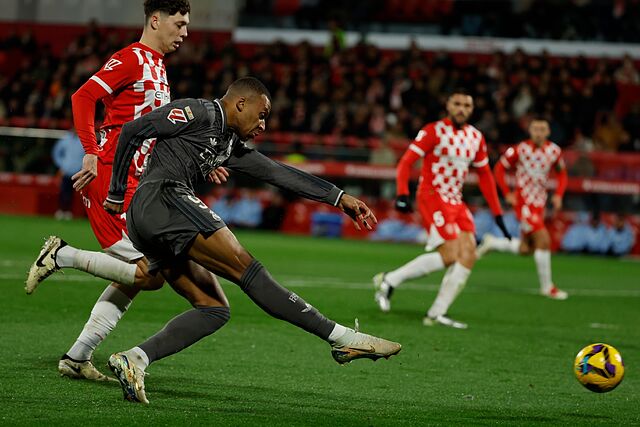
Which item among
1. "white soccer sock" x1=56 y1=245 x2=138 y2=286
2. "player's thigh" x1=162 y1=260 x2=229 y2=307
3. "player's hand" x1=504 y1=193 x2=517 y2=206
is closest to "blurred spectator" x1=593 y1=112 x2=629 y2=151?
"player's hand" x1=504 y1=193 x2=517 y2=206

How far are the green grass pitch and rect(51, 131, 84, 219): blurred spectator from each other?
897cm

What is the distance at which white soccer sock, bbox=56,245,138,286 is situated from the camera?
687 centimetres

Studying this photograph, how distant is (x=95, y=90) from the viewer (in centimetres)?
700

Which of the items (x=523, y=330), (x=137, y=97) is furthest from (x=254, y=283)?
(x=523, y=330)

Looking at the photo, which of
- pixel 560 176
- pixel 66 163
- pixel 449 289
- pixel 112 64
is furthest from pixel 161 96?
pixel 66 163

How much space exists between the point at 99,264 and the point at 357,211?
1765 millimetres

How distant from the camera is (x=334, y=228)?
2478cm

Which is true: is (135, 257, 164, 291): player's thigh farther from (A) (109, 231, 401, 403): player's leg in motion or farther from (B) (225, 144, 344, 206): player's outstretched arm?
(B) (225, 144, 344, 206): player's outstretched arm

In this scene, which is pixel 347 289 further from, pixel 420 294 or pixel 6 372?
pixel 6 372

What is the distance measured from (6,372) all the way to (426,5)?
86.7 feet

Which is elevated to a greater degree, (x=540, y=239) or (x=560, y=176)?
(x=560, y=176)

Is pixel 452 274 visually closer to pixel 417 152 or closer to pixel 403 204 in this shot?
pixel 403 204

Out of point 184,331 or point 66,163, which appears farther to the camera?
point 66,163

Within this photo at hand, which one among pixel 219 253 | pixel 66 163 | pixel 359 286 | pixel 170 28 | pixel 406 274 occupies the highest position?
pixel 170 28
